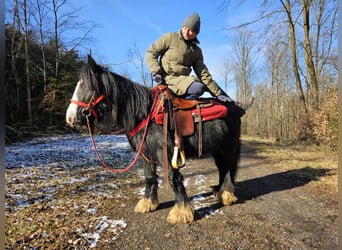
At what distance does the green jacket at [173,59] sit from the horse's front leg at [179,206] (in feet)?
3.89

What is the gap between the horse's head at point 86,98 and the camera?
8.99 ft

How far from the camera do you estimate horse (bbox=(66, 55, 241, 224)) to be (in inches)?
109

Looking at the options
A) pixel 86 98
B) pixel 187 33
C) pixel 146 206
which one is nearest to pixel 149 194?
pixel 146 206

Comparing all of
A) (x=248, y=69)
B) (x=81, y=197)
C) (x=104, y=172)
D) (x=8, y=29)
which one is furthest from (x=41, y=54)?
(x=248, y=69)

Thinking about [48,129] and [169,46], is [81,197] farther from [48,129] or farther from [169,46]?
[48,129]

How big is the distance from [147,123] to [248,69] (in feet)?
107

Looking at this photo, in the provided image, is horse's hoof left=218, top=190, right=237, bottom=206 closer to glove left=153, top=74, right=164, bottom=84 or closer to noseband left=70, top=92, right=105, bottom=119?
glove left=153, top=74, right=164, bottom=84

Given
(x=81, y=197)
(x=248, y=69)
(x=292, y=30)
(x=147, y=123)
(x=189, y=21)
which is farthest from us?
(x=248, y=69)

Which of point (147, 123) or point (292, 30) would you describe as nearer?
point (147, 123)

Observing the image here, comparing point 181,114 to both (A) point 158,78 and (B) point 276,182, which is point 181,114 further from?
(B) point 276,182

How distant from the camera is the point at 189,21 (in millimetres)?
3250

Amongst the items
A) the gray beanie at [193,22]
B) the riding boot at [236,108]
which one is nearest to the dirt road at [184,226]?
the riding boot at [236,108]

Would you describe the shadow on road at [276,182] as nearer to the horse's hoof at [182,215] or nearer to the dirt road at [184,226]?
the dirt road at [184,226]

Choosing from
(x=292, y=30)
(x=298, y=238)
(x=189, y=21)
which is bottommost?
(x=298, y=238)
